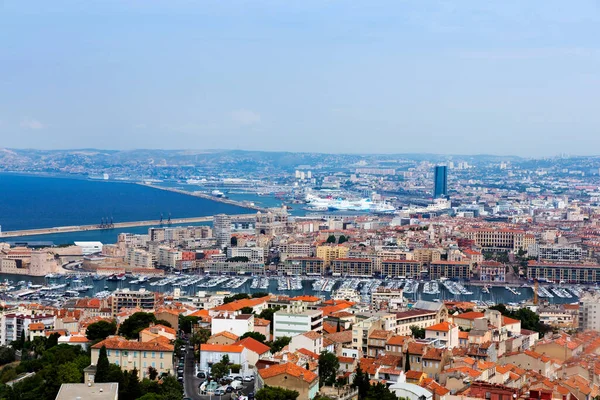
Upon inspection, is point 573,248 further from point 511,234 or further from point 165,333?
point 165,333

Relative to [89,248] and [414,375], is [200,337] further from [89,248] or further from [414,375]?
[89,248]

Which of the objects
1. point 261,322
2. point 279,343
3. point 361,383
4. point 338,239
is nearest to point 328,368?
point 361,383

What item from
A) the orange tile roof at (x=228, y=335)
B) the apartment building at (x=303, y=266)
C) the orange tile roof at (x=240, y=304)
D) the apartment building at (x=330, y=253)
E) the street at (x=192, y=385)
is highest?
the orange tile roof at (x=228, y=335)

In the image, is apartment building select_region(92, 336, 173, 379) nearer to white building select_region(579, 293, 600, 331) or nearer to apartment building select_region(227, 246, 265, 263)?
white building select_region(579, 293, 600, 331)

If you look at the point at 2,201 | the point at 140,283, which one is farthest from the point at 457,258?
the point at 2,201

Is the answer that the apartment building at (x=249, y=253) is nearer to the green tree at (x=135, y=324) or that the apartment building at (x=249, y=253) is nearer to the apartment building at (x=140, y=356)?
the green tree at (x=135, y=324)

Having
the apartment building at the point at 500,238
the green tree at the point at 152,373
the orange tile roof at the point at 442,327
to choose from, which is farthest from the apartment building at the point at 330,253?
the green tree at the point at 152,373

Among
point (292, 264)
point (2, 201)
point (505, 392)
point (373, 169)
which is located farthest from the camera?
point (373, 169)

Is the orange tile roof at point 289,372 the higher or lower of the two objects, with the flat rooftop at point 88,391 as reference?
higher
